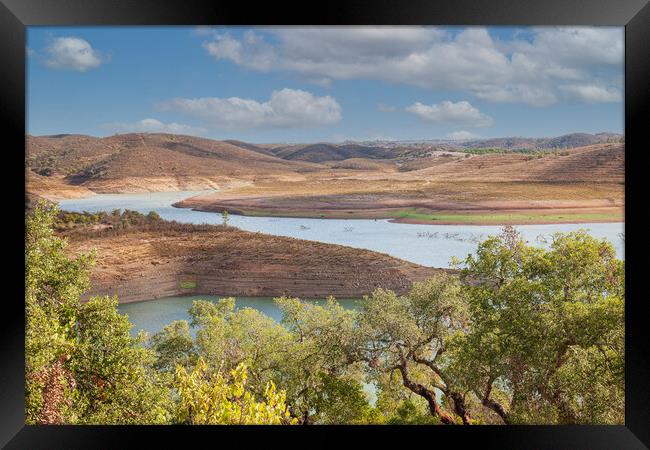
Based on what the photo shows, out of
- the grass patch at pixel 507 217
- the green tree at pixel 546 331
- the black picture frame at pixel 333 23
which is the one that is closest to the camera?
the black picture frame at pixel 333 23

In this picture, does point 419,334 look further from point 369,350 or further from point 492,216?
point 492,216


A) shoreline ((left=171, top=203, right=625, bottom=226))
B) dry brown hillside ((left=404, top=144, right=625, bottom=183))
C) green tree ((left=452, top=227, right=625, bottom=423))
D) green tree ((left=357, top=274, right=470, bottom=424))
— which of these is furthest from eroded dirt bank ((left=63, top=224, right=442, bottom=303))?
dry brown hillside ((left=404, top=144, right=625, bottom=183))

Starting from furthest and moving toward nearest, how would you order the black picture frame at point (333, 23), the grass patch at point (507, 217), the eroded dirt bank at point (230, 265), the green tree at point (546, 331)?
the eroded dirt bank at point (230, 265) < the grass patch at point (507, 217) < the green tree at point (546, 331) < the black picture frame at point (333, 23)

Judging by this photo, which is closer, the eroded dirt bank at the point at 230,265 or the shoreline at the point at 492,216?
the shoreline at the point at 492,216

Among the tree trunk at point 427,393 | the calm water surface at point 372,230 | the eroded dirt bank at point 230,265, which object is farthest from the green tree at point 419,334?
the calm water surface at point 372,230

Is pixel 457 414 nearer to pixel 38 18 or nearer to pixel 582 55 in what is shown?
pixel 582 55

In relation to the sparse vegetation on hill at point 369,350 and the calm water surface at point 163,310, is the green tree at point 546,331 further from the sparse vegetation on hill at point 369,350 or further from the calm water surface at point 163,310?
the calm water surface at point 163,310

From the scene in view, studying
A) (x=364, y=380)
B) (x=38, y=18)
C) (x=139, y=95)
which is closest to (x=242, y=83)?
(x=139, y=95)
